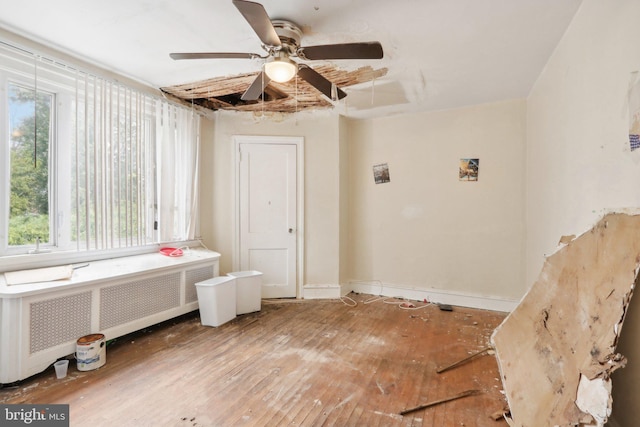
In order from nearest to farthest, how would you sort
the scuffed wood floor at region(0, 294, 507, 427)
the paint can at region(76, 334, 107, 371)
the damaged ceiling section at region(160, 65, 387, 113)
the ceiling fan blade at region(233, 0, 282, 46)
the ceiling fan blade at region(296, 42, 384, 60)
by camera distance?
1. the ceiling fan blade at region(233, 0, 282, 46)
2. the scuffed wood floor at region(0, 294, 507, 427)
3. the ceiling fan blade at region(296, 42, 384, 60)
4. the paint can at region(76, 334, 107, 371)
5. the damaged ceiling section at region(160, 65, 387, 113)

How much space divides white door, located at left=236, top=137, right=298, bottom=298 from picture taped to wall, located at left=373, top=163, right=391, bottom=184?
1.13 meters

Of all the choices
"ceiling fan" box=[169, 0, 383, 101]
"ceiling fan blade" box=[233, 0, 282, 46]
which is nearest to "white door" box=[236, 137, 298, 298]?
"ceiling fan" box=[169, 0, 383, 101]

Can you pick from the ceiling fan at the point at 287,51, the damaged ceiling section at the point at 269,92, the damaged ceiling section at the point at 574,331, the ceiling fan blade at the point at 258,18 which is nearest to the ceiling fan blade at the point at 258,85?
the ceiling fan at the point at 287,51

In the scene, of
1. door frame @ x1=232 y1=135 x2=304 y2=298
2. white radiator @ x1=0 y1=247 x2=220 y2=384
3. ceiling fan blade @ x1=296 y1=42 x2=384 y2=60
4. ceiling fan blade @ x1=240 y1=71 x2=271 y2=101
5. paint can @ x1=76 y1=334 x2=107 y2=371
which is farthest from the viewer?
door frame @ x1=232 y1=135 x2=304 y2=298

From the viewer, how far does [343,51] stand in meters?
1.99

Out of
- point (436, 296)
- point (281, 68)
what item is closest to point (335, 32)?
point (281, 68)

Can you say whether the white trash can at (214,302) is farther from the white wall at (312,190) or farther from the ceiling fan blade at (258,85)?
the ceiling fan blade at (258,85)

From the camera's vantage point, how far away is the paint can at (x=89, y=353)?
7.52 feet

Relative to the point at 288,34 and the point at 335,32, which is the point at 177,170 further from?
the point at 335,32

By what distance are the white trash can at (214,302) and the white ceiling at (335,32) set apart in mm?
2132

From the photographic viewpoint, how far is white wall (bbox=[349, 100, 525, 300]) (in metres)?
3.63

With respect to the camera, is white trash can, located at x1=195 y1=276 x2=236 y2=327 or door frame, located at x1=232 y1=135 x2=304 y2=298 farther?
door frame, located at x1=232 y1=135 x2=304 y2=298

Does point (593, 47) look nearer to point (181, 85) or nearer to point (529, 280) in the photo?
point (529, 280)

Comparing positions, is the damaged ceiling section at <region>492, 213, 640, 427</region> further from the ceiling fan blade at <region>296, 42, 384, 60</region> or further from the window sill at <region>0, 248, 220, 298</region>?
the window sill at <region>0, 248, 220, 298</region>
